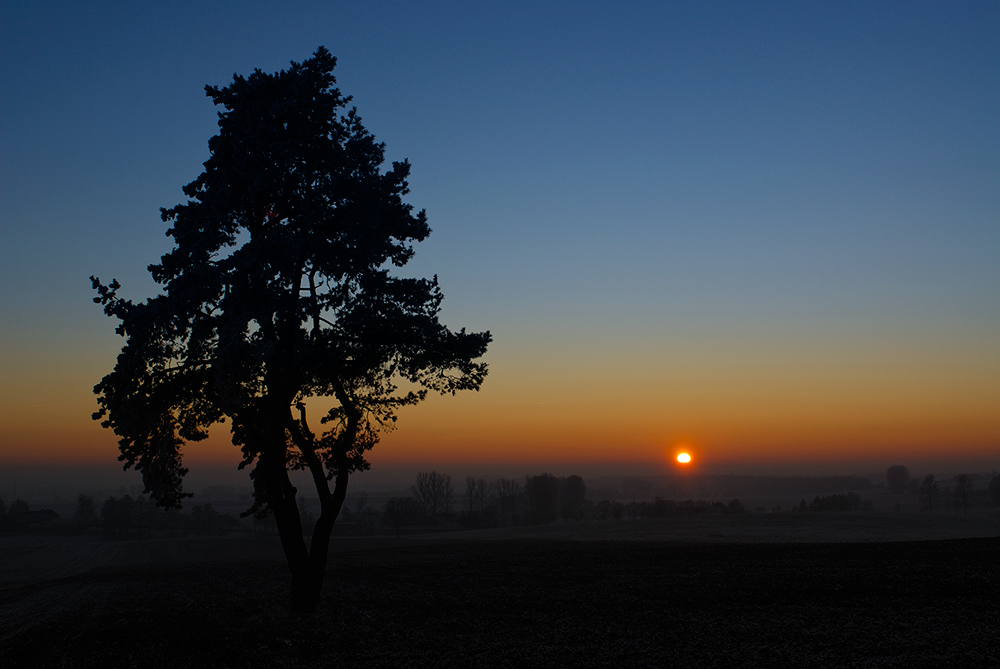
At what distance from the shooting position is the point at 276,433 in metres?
18.4

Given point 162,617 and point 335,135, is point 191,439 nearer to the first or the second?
point 162,617

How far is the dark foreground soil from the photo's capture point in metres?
13.4

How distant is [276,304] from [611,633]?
39.5 ft

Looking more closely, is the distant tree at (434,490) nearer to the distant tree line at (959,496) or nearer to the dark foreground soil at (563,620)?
the distant tree line at (959,496)

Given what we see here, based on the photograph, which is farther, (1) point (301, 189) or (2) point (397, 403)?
(2) point (397, 403)

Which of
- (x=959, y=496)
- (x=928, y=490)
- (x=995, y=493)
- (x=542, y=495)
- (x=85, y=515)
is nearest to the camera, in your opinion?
(x=959, y=496)

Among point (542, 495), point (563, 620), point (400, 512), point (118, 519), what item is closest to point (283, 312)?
point (563, 620)

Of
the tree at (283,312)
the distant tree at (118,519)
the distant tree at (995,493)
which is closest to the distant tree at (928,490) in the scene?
the distant tree at (995,493)

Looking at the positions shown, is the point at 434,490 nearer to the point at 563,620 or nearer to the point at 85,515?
the point at 85,515

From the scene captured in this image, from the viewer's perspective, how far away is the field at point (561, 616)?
13.5 m

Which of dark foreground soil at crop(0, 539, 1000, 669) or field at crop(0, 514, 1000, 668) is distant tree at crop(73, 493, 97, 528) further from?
dark foreground soil at crop(0, 539, 1000, 669)

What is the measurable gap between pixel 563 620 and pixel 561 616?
597mm

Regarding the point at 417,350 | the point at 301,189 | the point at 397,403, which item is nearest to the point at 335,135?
the point at 301,189

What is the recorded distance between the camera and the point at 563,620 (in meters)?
17.0
